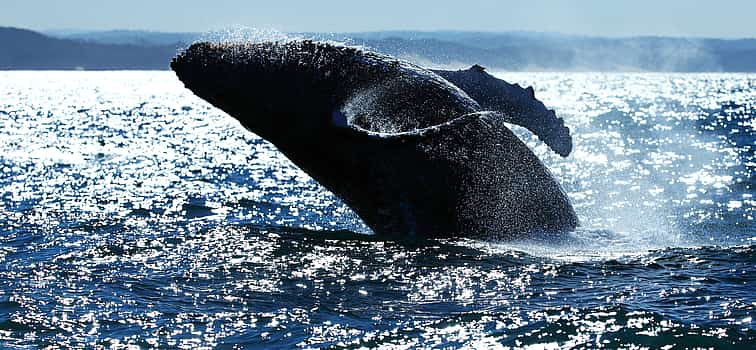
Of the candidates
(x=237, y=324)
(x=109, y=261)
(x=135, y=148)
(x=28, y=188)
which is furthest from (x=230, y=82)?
(x=135, y=148)

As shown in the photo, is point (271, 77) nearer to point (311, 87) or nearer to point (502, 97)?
point (311, 87)

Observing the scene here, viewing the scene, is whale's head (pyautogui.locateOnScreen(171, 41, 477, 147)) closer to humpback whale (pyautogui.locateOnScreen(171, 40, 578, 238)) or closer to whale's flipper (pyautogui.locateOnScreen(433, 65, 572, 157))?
humpback whale (pyautogui.locateOnScreen(171, 40, 578, 238))

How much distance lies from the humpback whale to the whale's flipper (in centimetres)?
1

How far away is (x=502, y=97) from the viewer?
32.9 ft

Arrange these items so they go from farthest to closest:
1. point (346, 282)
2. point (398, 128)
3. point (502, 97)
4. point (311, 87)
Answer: point (502, 97)
point (311, 87)
point (398, 128)
point (346, 282)

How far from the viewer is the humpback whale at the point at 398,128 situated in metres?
9.48

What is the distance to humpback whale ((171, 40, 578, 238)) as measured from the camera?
9.48 metres

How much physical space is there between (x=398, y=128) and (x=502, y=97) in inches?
→ 50.6

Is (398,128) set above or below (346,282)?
above

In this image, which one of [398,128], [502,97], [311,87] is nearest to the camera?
[398,128]

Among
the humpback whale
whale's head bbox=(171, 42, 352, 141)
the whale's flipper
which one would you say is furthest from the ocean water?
whale's head bbox=(171, 42, 352, 141)

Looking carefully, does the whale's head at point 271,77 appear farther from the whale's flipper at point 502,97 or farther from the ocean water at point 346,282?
the ocean water at point 346,282

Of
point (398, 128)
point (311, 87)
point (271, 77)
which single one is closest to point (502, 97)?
point (398, 128)

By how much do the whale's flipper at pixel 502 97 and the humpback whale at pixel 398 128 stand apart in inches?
0.4
